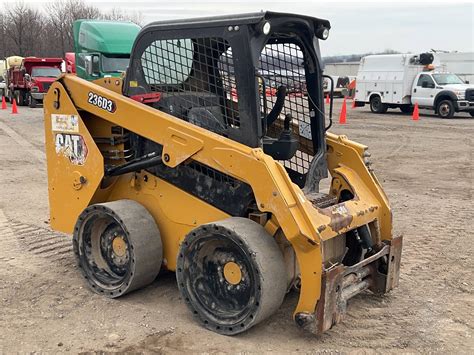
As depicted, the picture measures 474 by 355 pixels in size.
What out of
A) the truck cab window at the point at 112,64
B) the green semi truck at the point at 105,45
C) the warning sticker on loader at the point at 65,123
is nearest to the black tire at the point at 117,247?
the warning sticker on loader at the point at 65,123

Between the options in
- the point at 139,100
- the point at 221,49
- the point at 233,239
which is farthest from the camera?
the point at 139,100

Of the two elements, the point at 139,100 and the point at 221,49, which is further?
Result: the point at 139,100

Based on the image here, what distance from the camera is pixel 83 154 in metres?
4.67

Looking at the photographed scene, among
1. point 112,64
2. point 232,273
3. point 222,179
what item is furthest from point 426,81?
point 232,273

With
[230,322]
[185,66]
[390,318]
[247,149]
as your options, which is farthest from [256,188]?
[390,318]

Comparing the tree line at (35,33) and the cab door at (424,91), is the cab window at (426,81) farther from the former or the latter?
the tree line at (35,33)

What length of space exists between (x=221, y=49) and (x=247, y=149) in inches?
33.2

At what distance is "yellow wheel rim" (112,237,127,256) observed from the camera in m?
4.51

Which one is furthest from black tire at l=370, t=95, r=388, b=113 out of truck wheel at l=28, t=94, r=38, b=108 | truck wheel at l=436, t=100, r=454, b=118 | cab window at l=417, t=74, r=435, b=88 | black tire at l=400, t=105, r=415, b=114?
truck wheel at l=28, t=94, r=38, b=108

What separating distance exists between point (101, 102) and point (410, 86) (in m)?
19.6

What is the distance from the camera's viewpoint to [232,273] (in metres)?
3.89

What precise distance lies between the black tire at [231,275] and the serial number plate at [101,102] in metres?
1.27

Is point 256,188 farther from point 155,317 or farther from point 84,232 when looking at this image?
point 84,232

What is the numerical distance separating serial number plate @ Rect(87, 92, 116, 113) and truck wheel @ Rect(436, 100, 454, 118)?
19.0 m
